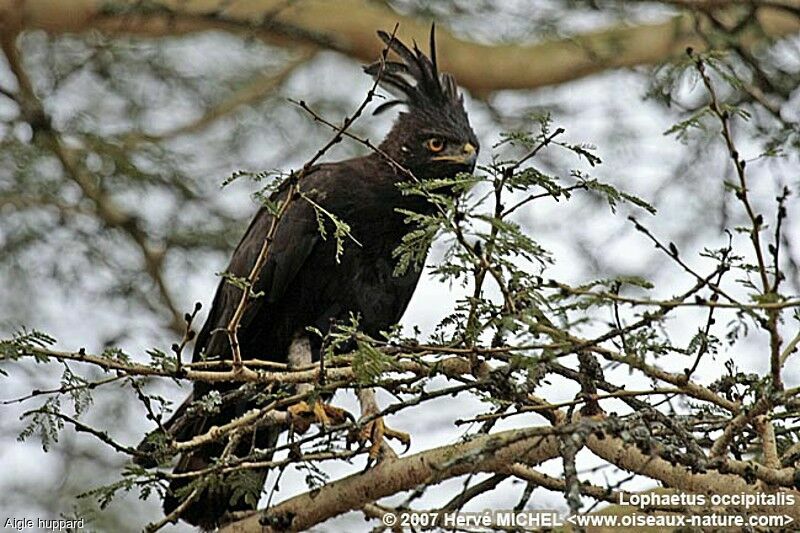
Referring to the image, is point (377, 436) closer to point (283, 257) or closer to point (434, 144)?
point (283, 257)

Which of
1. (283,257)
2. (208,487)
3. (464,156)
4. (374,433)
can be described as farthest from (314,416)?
(464,156)

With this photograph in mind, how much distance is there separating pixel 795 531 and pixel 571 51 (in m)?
5.50

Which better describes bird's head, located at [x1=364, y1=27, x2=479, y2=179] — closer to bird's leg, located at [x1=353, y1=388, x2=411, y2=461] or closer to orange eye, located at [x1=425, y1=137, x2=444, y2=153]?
orange eye, located at [x1=425, y1=137, x2=444, y2=153]

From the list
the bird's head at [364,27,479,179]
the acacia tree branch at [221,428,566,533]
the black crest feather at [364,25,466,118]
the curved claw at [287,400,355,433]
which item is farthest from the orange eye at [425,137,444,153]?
the acacia tree branch at [221,428,566,533]

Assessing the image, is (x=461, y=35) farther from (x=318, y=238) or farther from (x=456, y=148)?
(x=318, y=238)

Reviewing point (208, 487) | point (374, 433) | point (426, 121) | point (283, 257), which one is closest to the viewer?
point (208, 487)

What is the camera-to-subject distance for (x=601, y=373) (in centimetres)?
346

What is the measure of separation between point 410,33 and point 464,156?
7.77ft

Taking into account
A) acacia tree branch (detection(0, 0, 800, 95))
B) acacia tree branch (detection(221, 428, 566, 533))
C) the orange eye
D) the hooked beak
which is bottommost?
acacia tree branch (detection(221, 428, 566, 533))

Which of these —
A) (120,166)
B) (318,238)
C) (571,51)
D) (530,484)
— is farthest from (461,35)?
(530,484)

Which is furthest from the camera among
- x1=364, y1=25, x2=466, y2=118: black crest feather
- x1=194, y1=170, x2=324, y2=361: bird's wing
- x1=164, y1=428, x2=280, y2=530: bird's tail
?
x1=364, y1=25, x2=466, y2=118: black crest feather

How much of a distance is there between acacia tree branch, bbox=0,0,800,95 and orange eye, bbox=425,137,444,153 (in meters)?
2.14

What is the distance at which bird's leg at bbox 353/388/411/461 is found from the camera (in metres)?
4.06

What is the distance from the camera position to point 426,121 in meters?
5.90
